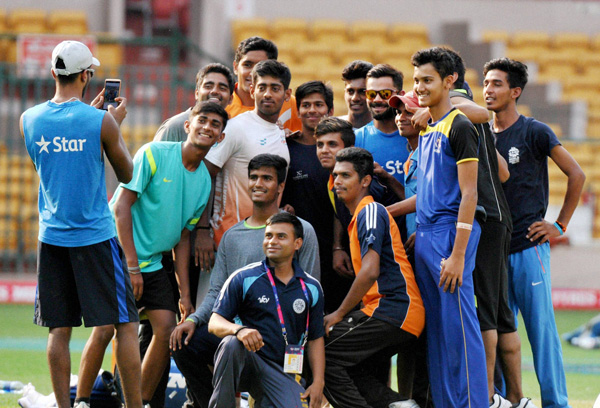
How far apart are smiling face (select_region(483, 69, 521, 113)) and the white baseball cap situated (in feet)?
8.57

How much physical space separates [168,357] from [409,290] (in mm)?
1592

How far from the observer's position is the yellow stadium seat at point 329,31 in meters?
17.8

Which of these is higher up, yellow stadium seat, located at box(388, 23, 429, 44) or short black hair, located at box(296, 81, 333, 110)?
yellow stadium seat, located at box(388, 23, 429, 44)

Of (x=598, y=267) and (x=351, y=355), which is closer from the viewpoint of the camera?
(x=351, y=355)

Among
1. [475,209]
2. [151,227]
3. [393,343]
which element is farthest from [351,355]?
[151,227]

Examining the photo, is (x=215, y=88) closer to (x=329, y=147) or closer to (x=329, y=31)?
(x=329, y=147)

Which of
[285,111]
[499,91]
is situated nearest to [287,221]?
[285,111]

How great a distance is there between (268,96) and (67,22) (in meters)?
11.8

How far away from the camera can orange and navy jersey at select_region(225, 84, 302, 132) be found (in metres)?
6.32

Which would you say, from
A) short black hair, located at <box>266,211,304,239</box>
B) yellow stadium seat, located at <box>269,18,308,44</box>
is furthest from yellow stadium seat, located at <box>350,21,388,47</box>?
short black hair, located at <box>266,211,304,239</box>

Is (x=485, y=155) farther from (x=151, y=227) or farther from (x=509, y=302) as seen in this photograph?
(x=151, y=227)

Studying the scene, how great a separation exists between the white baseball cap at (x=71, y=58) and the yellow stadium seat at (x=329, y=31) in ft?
43.4

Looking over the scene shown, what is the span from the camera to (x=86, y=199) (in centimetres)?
481

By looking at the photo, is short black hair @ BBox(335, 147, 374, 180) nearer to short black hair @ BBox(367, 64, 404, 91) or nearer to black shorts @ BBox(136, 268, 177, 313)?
short black hair @ BBox(367, 64, 404, 91)
